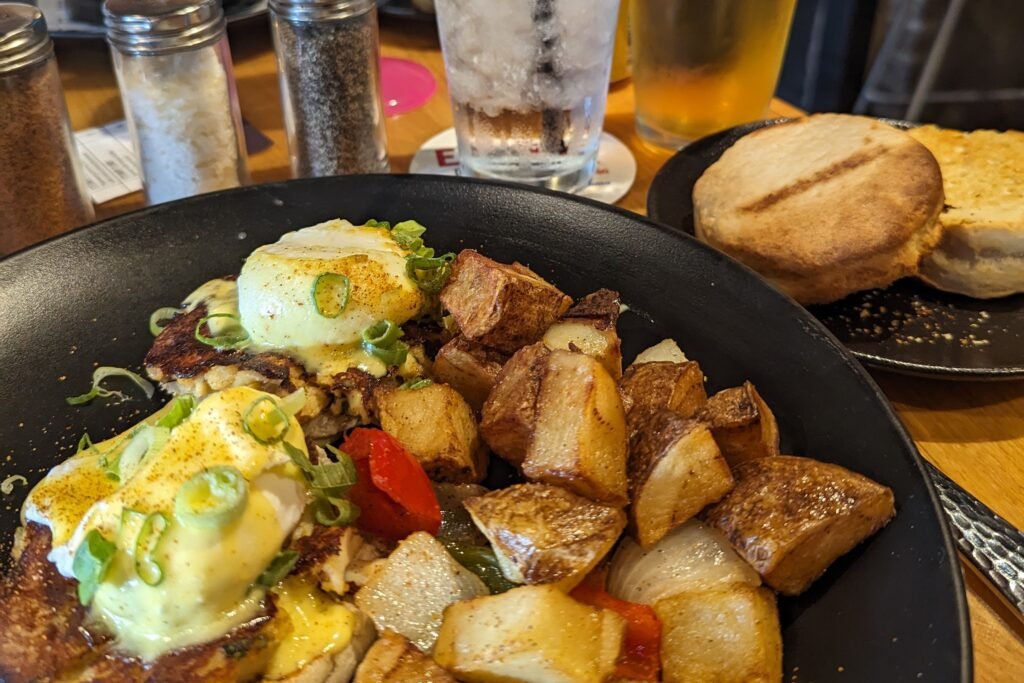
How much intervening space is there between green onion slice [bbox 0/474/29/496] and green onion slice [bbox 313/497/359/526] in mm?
506

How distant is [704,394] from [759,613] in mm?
394

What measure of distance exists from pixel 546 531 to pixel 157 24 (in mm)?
1353

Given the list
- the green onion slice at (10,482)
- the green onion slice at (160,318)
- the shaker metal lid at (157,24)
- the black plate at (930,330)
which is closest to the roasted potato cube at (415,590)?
the green onion slice at (10,482)

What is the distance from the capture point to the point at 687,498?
1.11 metres

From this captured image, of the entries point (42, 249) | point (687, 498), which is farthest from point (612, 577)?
point (42, 249)

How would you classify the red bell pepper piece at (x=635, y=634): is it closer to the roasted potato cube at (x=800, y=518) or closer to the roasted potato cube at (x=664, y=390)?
the roasted potato cube at (x=800, y=518)

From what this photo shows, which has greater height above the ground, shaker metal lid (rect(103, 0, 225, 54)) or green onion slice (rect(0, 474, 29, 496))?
shaker metal lid (rect(103, 0, 225, 54))

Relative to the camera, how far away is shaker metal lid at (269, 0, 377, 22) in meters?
1.83

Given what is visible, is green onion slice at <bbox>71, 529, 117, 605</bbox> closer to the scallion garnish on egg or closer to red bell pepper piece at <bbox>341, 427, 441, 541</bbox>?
red bell pepper piece at <bbox>341, 427, 441, 541</bbox>

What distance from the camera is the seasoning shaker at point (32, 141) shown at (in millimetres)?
1676

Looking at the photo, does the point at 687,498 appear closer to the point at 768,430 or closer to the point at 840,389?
the point at 768,430

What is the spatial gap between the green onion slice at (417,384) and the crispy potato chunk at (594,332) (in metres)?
0.21

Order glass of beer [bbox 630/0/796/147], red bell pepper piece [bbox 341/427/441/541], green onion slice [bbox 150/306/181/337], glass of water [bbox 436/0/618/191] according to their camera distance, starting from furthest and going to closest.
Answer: glass of beer [bbox 630/0/796/147] → glass of water [bbox 436/0/618/191] → green onion slice [bbox 150/306/181/337] → red bell pepper piece [bbox 341/427/441/541]

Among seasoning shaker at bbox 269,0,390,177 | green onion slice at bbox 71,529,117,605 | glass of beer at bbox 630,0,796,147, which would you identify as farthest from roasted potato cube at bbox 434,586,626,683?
glass of beer at bbox 630,0,796,147
